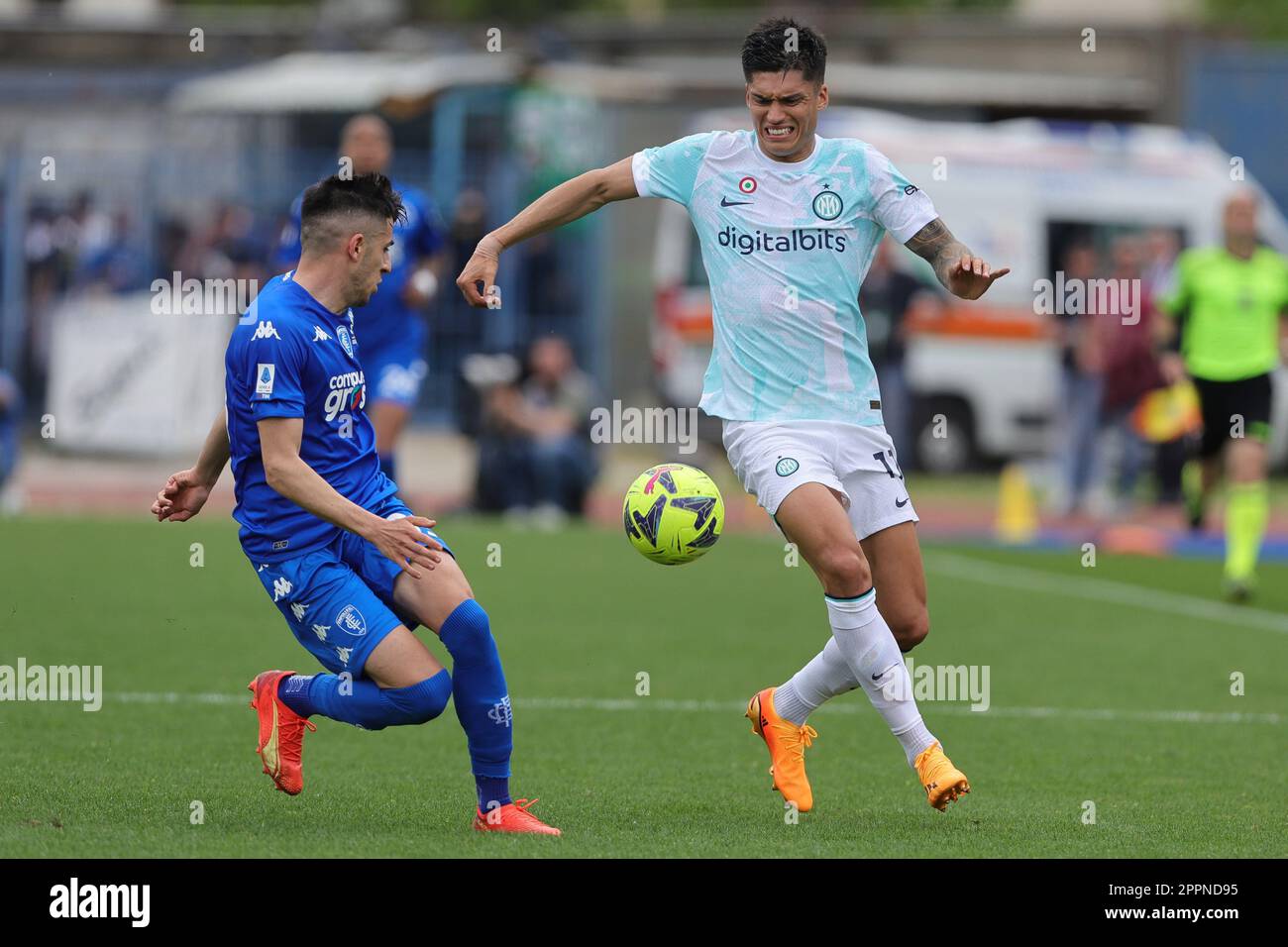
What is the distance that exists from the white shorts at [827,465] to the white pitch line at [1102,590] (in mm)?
6030

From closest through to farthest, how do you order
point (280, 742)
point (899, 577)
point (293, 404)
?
point (293, 404), point (280, 742), point (899, 577)

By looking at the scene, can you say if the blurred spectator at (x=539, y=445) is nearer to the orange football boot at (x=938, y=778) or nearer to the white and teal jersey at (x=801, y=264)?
the white and teal jersey at (x=801, y=264)

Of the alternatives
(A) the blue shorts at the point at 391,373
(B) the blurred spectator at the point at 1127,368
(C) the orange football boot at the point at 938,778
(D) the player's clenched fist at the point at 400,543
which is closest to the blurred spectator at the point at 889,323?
(B) the blurred spectator at the point at 1127,368

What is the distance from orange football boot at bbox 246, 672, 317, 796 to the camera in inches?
257

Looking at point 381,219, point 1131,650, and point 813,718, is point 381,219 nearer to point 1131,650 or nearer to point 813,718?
point 813,718

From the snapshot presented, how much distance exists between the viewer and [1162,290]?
848 inches

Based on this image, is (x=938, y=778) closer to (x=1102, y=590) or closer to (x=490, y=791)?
(x=490, y=791)

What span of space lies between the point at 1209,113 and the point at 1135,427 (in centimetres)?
1025

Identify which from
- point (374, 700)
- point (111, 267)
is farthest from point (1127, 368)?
point (374, 700)

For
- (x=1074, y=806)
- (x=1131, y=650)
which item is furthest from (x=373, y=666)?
(x=1131, y=650)

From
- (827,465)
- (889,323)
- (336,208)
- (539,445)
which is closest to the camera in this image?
(336,208)

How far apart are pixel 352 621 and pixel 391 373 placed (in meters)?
4.94

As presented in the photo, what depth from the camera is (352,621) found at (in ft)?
20.5

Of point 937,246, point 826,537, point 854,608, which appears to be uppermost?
point 937,246
